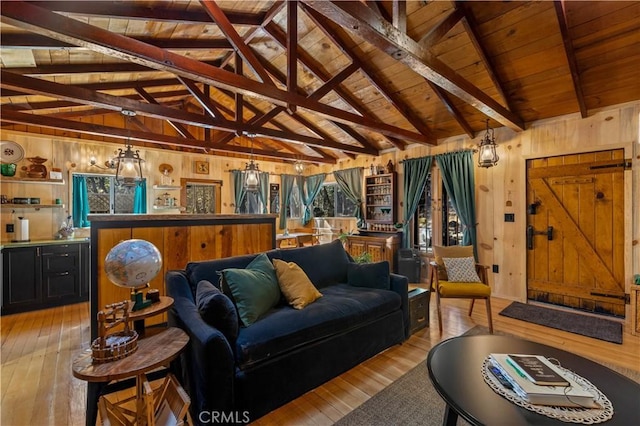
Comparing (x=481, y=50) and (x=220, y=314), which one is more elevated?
(x=481, y=50)

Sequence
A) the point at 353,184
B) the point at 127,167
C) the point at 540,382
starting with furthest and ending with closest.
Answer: the point at 353,184 < the point at 127,167 < the point at 540,382

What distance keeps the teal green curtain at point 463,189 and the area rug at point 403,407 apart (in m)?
2.61

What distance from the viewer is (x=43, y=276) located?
3936 mm

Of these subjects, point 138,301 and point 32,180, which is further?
point 32,180

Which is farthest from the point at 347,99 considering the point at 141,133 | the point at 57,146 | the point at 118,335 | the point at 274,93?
the point at 57,146

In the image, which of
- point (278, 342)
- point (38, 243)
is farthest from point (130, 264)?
point (38, 243)

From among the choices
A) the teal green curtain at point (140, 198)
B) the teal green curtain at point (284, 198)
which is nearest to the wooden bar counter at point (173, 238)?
the teal green curtain at point (140, 198)

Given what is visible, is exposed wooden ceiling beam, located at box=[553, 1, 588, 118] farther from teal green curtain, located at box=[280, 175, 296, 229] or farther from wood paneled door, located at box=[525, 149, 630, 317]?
teal green curtain, located at box=[280, 175, 296, 229]

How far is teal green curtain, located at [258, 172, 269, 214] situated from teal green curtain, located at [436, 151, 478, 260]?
4.30m

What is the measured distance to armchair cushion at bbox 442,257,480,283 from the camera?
10.9 ft

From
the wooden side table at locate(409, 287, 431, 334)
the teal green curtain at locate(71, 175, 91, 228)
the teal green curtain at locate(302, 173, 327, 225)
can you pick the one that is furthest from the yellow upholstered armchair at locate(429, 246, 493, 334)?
the teal green curtain at locate(71, 175, 91, 228)

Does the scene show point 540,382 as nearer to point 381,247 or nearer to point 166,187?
point 381,247

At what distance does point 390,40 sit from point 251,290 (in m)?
2.08

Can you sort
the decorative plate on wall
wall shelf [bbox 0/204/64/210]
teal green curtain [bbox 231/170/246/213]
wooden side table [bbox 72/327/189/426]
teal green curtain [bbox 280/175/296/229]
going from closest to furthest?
wooden side table [bbox 72/327/189/426] < the decorative plate on wall < wall shelf [bbox 0/204/64/210] < teal green curtain [bbox 231/170/246/213] < teal green curtain [bbox 280/175/296/229]
